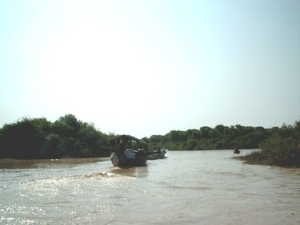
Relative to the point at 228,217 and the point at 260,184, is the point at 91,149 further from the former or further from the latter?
the point at 228,217

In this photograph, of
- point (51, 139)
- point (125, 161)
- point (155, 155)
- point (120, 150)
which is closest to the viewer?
point (120, 150)

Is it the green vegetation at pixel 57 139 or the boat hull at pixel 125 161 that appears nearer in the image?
the boat hull at pixel 125 161

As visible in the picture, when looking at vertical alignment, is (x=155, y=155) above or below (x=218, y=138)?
below

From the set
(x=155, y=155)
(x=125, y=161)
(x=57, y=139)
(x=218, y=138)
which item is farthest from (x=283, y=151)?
(x=218, y=138)

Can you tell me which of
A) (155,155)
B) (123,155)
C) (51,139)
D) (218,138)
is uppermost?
(218,138)

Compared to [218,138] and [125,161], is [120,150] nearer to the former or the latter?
[125,161]

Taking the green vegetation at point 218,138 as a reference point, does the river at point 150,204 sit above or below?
below

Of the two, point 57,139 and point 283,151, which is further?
point 57,139

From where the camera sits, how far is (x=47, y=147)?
43.5m

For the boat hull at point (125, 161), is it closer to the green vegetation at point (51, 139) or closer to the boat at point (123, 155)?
the boat at point (123, 155)

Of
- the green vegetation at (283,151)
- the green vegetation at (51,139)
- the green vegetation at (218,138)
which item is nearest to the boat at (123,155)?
the green vegetation at (283,151)

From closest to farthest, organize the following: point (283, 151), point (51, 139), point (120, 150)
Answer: point (283, 151)
point (120, 150)
point (51, 139)

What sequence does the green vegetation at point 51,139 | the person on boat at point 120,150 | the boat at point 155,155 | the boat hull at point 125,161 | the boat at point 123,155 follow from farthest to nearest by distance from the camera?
the green vegetation at point 51,139, the boat at point 155,155, the boat hull at point 125,161, the boat at point 123,155, the person on boat at point 120,150

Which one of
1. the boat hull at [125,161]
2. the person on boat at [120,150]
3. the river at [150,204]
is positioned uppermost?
the person on boat at [120,150]
